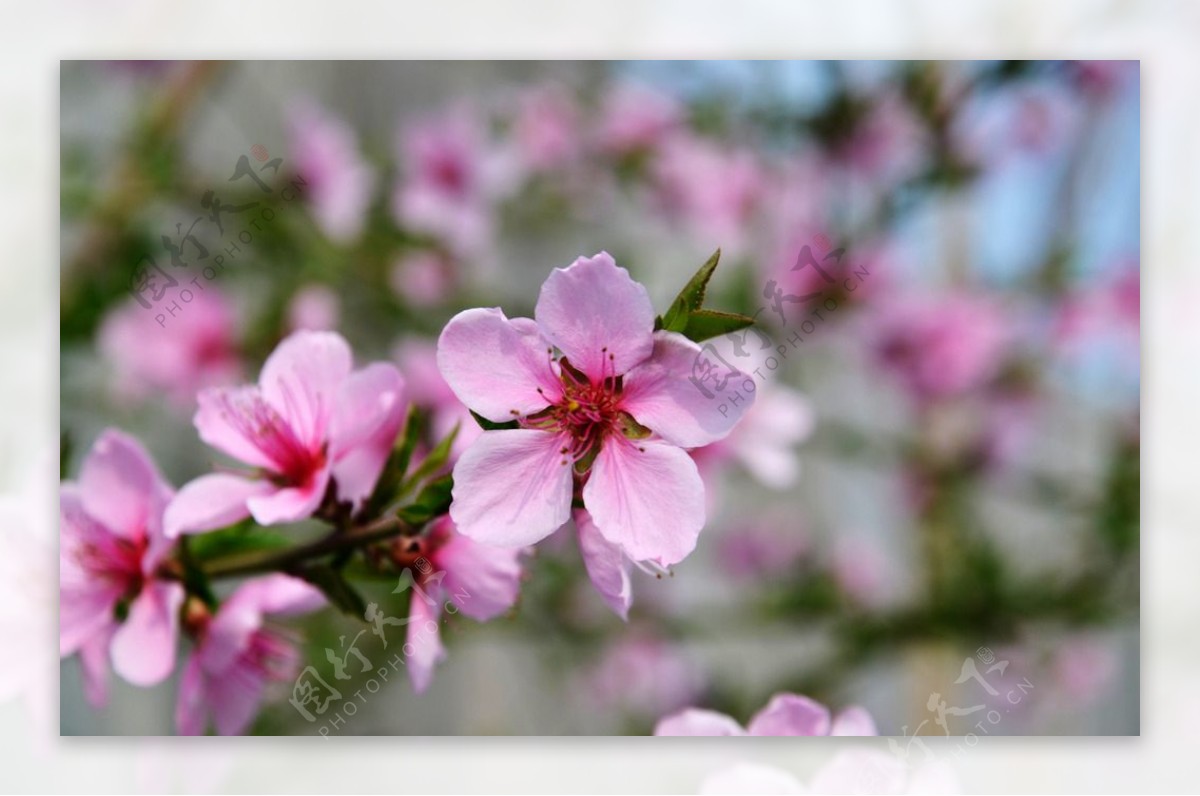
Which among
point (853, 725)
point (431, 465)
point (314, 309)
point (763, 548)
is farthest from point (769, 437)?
point (431, 465)

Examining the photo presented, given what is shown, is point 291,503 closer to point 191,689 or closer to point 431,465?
point 431,465

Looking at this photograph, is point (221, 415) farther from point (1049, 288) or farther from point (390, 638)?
point (1049, 288)

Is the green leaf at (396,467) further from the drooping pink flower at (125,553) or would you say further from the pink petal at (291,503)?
the drooping pink flower at (125,553)

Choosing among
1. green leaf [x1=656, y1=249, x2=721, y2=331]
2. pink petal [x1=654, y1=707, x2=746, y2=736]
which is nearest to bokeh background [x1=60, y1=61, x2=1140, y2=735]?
pink petal [x1=654, y1=707, x2=746, y2=736]

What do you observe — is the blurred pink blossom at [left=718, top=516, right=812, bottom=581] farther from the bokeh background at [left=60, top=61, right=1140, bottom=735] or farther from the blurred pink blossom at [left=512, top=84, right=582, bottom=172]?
the blurred pink blossom at [left=512, top=84, right=582, bottom=172]

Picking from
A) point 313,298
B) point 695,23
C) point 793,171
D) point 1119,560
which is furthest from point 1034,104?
point 313,298

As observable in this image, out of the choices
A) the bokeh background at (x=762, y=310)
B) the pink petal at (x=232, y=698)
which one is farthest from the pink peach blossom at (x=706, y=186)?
the pink petal at (x=232, y=698)
